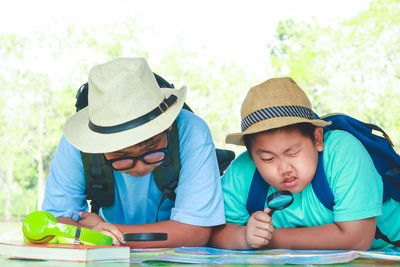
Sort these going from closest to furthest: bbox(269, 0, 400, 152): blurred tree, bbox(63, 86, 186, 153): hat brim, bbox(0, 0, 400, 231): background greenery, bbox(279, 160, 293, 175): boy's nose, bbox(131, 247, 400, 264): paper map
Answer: bbox(131, 247, 400, 264): paper map < bbox(63, 86, 186, 153): hat brim < bbox(279, 160, 293, 175): boy's nose < bbox(269, 0, 400, 152): blurred tree < bbox(0, 0, 400, 231): background greenery

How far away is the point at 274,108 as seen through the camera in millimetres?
2602

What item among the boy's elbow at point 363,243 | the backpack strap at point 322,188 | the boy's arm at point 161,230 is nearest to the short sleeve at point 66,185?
the boy's arm at point 161,230

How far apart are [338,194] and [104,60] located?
2016cm

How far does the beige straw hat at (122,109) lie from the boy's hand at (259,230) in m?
0.59

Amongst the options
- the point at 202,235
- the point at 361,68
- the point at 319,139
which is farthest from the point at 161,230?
the point at 361,68

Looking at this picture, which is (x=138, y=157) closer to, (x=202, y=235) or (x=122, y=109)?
(x=122, y=109)

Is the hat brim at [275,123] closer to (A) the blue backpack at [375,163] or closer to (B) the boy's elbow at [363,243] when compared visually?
(A) the blue backpack at [375,163]

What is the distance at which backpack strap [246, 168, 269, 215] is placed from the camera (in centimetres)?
272

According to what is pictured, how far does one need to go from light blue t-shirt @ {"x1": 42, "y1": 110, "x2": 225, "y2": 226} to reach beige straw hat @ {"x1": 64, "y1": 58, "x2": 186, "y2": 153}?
0.80 ft

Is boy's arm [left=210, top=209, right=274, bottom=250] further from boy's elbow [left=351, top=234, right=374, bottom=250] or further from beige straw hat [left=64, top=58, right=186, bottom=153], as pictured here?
beige straw hat [left=64, top=58, right=186, bottom=153]

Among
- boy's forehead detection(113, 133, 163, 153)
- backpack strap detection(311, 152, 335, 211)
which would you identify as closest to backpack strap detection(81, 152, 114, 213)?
boy's forehead detection(113, 133, 163, 153)

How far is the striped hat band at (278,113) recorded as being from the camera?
2574 mm

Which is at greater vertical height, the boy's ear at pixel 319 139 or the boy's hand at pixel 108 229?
the boy's ear at pixel 319 139

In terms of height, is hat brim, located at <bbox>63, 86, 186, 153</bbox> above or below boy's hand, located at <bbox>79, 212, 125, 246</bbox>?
above
